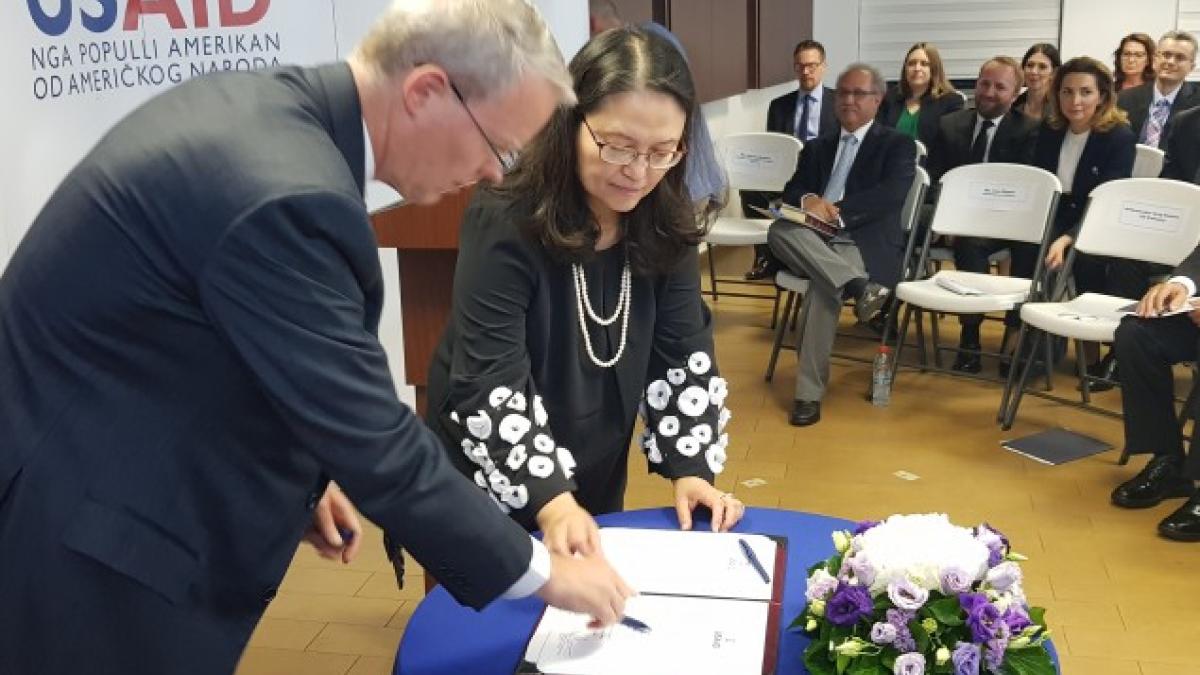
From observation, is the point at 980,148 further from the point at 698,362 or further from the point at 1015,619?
the point at 1015,619

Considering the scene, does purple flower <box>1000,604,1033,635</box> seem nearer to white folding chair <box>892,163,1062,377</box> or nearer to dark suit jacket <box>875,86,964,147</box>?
white folding chair <box>892,163,1062,377</box>

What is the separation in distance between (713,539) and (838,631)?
395mm

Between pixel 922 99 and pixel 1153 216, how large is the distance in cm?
311

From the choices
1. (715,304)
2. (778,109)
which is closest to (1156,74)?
(778,109)

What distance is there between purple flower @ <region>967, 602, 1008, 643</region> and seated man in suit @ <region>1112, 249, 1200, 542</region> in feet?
9.34

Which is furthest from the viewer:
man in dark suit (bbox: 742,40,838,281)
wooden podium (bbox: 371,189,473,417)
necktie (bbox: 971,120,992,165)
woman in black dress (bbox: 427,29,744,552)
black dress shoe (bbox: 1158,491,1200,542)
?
man in dark suit (bbox: 742,40,838,281)

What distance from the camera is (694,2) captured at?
23.0ft

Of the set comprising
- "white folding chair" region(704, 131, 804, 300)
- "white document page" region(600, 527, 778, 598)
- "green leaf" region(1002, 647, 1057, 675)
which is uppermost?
"green leaf" region(1002, 647, 1057, 675)

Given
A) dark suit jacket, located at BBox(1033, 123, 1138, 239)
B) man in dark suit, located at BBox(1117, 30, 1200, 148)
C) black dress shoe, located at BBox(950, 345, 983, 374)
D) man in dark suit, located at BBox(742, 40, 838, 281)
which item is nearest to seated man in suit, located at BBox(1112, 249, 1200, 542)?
dark suit jacket, located at BBox(1033, 123, 1138, 239)

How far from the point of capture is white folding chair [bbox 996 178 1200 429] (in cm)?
423

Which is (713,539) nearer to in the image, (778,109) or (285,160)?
(285,160)

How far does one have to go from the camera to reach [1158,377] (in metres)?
3.89

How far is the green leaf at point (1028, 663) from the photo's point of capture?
1226 mm

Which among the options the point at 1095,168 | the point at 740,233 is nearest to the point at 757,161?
the point at 740,233
